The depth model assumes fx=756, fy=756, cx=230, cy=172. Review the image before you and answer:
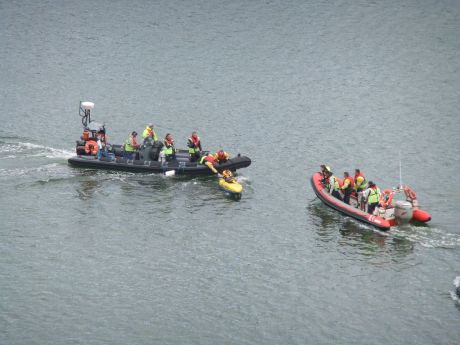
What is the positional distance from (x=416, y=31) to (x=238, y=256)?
4319 centimetres

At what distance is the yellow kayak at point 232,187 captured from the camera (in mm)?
38781

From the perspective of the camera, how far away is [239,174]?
4250cm

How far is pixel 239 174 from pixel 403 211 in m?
10.8

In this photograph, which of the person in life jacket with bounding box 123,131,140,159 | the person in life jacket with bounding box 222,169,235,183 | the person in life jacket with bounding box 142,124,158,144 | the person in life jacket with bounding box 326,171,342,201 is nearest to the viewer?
the person in life jacket with bounding box 326,171,342,201

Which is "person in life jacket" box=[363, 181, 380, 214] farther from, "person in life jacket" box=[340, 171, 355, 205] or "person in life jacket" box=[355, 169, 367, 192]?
"person in life jacket" box=[340, 171, 355, 205]

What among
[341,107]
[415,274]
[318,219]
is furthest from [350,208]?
[341,107]

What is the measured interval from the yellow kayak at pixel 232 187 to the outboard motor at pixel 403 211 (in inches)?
318

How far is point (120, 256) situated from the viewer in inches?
1289

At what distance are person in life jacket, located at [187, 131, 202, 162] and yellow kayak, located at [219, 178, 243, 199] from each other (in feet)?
10.6

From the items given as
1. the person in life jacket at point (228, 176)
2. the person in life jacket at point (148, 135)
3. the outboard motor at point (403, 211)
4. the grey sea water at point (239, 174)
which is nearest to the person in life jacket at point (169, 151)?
the person in life jacket at point (148, 135)

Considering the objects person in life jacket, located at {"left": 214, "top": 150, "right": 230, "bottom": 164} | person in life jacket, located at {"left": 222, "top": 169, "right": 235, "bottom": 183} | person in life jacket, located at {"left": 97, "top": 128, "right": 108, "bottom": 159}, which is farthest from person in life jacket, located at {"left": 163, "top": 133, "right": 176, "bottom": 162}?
person in life jacket, located at {"left": 222, "top": 169, "right": 235, "bottom": 183}

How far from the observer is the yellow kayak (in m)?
38.8

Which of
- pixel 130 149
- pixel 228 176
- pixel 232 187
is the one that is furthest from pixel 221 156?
pixel 130 149

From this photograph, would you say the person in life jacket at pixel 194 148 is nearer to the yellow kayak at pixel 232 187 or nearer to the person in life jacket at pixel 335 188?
the yellow kayak at pixel 232 187
